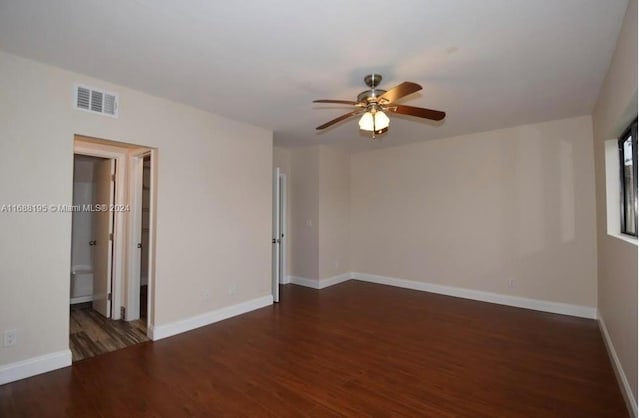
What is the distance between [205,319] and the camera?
3.80 metres

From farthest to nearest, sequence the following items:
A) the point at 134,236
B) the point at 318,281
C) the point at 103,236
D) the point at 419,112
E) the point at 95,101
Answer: the point at 318,281 < the point at 103,236 < the point at 134,236 < the point at 95,101 < the point at 419,112

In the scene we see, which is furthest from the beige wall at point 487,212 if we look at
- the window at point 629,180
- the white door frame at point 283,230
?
the white door frame at point 283,230

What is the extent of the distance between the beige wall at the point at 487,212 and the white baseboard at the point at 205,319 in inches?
99.7

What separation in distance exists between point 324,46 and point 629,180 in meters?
2.96

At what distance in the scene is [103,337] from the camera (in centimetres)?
341

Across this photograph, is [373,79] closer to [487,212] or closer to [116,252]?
[487,212]

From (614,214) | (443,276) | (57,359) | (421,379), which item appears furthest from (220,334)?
(614,214)

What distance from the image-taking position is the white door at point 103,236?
405cm

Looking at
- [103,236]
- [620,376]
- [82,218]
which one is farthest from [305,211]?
[620,376]

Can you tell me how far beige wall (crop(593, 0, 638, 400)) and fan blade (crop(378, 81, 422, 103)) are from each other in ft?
3.95

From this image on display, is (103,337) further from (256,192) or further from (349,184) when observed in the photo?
(349,184)

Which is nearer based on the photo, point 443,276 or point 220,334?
point 220,334

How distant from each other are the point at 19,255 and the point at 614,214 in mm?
5432

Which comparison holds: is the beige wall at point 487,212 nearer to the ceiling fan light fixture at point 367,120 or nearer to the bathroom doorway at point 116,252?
the ceiling fan light fixture at point 367,120
